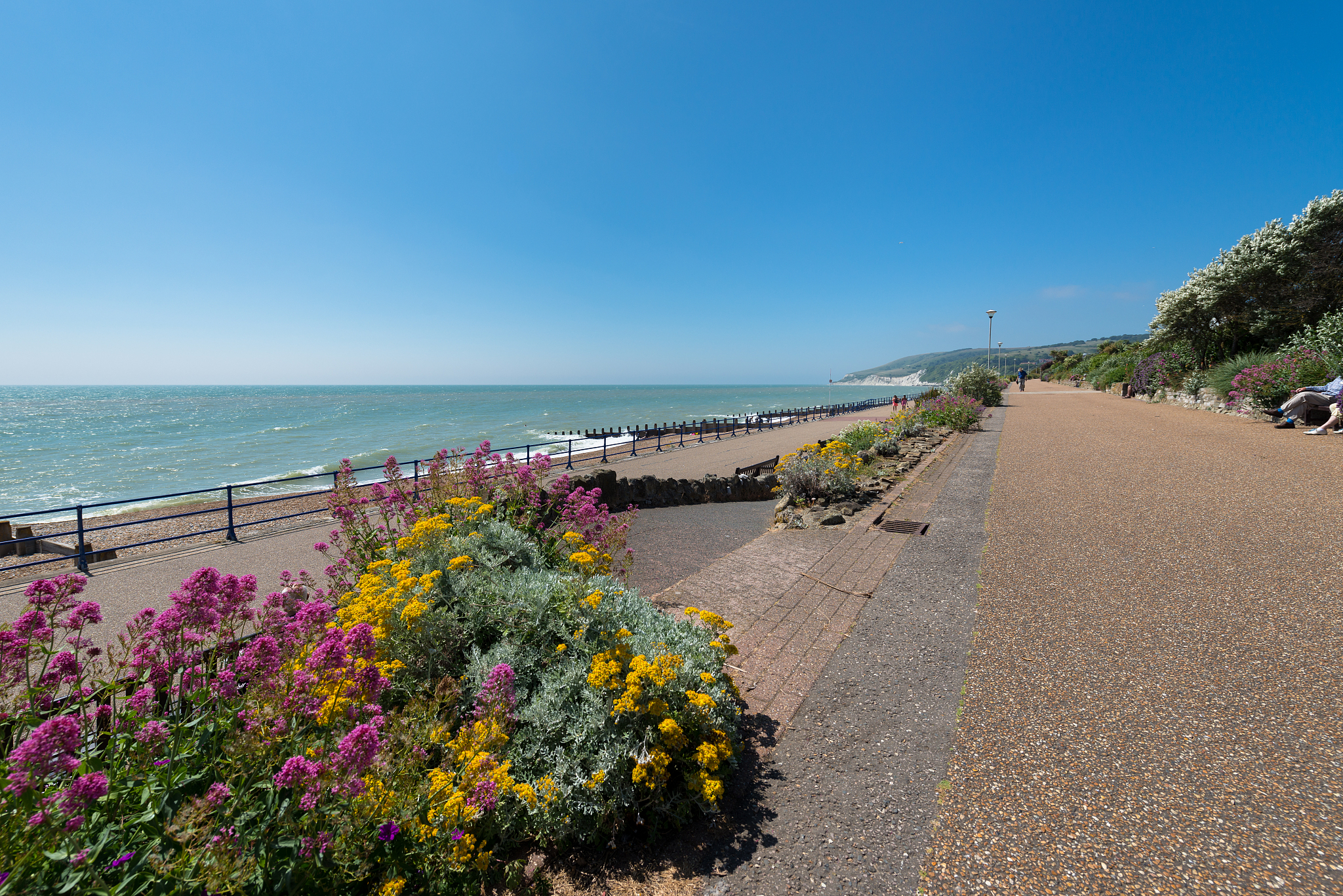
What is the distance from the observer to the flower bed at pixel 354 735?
1.41 metres

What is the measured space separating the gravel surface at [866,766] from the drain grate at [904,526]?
1.89 m

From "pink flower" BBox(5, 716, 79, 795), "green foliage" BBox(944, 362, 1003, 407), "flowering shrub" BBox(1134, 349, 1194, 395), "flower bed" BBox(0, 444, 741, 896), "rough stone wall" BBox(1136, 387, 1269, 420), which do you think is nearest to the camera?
"pink flower" BBox(5, 716, 79, 795)

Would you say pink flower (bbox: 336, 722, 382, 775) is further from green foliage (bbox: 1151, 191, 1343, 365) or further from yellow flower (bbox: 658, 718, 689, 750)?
green foliage (bbox: 1151, 191, 1343, 365)

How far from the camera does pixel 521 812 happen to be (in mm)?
2230

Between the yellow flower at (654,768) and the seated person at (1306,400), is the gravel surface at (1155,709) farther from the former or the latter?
the seated person at (1306,400)

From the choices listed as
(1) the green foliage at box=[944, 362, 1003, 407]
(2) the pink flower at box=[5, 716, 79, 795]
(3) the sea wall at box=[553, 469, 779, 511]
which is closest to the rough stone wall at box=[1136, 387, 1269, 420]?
(1) the green foliage at box=[944, 362, 1003, 407]

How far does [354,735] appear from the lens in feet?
5.11

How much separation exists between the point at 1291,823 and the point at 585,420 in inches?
2238

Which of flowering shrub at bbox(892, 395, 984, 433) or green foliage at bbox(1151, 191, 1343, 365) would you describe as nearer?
green foliage at bbox(1151, 191, 1343, 365)

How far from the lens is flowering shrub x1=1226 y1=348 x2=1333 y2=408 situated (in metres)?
12.0

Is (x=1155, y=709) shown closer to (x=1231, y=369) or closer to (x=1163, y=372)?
(x=1231, y=369)

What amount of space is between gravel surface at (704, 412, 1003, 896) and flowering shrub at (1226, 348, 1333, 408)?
48.4 feet

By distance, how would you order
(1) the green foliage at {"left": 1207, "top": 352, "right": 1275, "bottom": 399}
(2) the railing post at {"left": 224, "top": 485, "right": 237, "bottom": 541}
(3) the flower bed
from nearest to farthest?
(3) the flower bed, (2) the railing post at {"left": 224, "top": 485, "right": 237, "bottom": 541}, (1) the green foliage at {"left": 1207, "top": 352, "right": 1275, "bottom": 399}

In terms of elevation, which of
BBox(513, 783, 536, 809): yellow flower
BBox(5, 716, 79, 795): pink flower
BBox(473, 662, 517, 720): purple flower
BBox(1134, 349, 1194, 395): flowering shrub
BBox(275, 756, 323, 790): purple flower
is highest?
BBox(1134, 349, 1194, 395): flowering shrub
